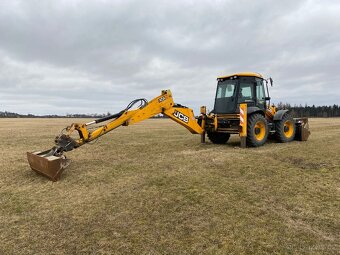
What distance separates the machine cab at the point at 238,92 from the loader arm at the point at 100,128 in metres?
1.38

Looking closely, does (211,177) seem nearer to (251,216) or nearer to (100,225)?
(251,216)

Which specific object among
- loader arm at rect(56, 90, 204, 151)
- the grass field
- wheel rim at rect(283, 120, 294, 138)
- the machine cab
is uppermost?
the machine cab

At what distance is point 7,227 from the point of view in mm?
5820

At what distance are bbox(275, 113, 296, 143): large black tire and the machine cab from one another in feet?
3.85

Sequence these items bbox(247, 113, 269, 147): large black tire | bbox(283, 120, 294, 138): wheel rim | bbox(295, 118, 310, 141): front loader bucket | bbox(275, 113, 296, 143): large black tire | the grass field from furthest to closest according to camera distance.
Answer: bbox(295, 118, 310, 141): front loader bucket
bbox(283, 120, 294, 138): wheel rim
bbox(275, 113, 296, 143): large black tire
bbox(247, 113, 269, 147): large black tire
the grass field

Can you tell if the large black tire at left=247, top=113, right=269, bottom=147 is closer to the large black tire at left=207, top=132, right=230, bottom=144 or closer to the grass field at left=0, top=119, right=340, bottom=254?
the large black tire at left=207, top=132, right=230, bottom=144

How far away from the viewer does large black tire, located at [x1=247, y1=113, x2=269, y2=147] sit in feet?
43.6

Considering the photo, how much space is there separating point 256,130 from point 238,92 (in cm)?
184

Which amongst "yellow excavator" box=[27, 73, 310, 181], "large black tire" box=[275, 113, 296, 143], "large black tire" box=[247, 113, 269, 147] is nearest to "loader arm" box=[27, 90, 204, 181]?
"yellow excavator" box=[27, 73, 310, 181]

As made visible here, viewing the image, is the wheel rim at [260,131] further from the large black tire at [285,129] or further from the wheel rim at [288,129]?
the wheel rim at [288,129]

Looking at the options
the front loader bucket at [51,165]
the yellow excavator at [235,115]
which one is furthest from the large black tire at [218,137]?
the front loader bucket at [51,165]

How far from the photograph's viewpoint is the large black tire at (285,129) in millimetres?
15055

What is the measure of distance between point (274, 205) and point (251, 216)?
816 mm

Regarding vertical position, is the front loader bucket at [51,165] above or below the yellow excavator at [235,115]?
below
